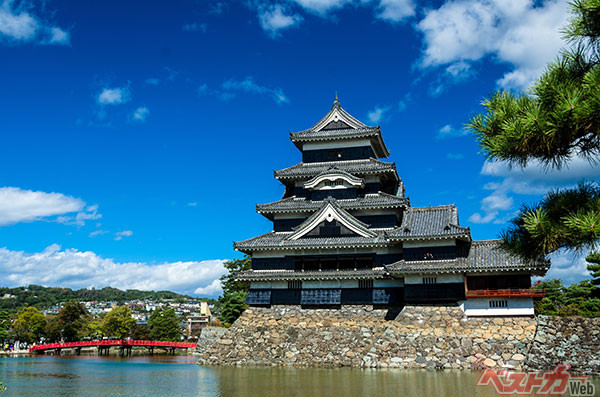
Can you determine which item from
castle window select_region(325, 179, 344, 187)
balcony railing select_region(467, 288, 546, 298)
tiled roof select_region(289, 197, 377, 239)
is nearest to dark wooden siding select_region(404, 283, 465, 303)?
balcony railing select_region(467, 288, 546, 298)

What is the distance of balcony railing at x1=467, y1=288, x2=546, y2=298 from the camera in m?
26.1

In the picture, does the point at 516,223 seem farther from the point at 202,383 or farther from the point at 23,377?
the point at 23,377

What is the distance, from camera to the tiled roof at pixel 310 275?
30.0 m

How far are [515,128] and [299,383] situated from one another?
14.0 metres

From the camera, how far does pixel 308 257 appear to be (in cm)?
3191

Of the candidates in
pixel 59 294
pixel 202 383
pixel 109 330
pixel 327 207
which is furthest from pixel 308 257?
pixel 59 294

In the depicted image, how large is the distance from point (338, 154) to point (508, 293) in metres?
15.1

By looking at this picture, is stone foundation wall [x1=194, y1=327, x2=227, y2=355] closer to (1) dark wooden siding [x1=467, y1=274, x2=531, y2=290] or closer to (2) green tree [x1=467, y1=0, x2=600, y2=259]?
(1) dark wooden siding [x1=467, y1=274, x2=531, y2=290]

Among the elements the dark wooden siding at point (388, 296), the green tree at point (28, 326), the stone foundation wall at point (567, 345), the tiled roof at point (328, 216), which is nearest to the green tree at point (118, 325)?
the green tree at point (28, 326)

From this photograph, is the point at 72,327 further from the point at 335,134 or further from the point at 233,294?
the point at 335,134

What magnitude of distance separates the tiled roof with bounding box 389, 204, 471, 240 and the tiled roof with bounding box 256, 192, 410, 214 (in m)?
1.10

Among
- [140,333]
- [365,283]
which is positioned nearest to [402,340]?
[365,283]

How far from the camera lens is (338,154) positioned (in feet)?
119

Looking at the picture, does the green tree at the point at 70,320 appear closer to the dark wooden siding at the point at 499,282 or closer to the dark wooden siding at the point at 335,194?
the dark wooden siding at the point at 335,194
